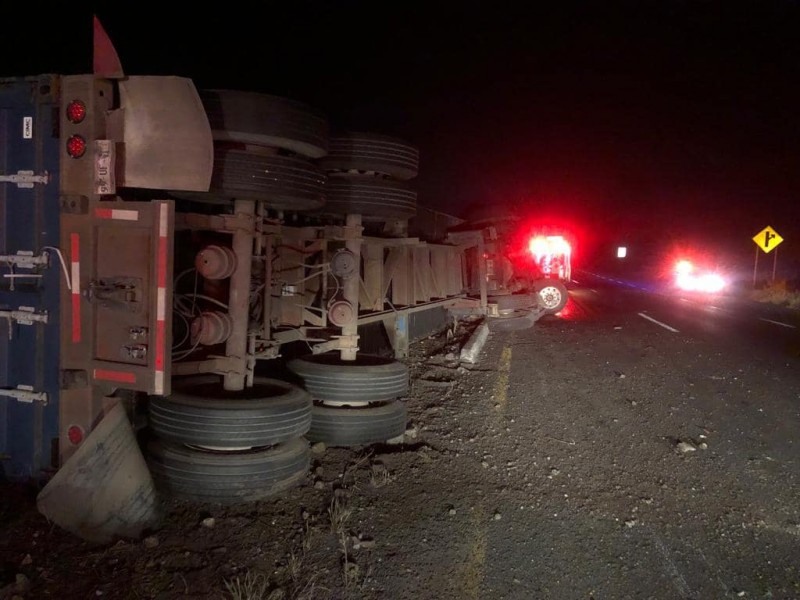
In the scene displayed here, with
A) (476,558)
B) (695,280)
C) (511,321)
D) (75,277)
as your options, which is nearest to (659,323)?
(511,321)

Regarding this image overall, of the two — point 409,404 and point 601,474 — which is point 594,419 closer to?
point 601,474

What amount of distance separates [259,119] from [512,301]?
29.5ft

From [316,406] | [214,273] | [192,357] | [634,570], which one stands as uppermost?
[214,273]

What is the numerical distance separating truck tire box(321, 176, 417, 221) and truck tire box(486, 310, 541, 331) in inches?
265

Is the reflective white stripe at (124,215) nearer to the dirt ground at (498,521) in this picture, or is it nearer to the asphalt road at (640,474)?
the dirt ground at (498,521)

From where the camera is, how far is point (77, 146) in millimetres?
3664

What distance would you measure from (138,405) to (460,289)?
23.9 ft

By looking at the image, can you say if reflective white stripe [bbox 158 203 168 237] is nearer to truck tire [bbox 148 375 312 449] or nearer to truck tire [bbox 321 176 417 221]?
truck tire [bbox 148 375 312 449]

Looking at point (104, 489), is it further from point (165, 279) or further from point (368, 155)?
point (368, 155)

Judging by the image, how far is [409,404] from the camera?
7320 mm

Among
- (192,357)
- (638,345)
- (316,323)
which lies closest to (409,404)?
(316,323)

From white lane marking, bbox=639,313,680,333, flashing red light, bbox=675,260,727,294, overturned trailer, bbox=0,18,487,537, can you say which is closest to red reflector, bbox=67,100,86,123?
overturned trailer, bbox=0,18,487,537

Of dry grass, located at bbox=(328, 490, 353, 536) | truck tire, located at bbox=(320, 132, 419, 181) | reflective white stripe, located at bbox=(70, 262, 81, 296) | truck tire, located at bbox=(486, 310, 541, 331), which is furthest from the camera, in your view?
truck tire, located at bbox=(486, 310, 541, 331)

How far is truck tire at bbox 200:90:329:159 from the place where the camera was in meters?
4.25
